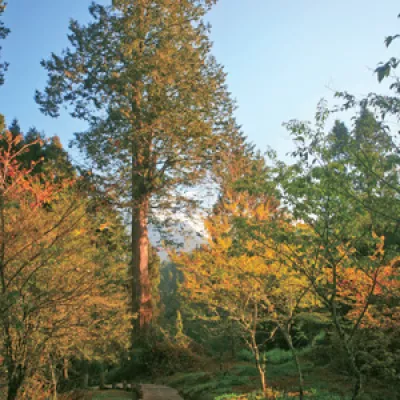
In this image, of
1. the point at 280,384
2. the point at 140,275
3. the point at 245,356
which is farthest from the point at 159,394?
the point at 140,275

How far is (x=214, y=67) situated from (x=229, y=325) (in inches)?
432

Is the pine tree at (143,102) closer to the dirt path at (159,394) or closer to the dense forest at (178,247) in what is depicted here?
the dense forest at (178,247)

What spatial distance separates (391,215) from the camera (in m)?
3.93

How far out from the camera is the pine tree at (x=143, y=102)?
1425 centimetres

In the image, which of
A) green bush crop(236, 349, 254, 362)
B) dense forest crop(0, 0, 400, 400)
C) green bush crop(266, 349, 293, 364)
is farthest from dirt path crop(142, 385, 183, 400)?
green bush crop(236, 349, 254, 362)

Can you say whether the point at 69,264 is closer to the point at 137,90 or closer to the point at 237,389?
the point at 237,389

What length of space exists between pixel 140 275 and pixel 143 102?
6.51 meters

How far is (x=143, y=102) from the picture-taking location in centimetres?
1438

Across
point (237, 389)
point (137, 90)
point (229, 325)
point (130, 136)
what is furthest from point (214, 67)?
point (237, 389)

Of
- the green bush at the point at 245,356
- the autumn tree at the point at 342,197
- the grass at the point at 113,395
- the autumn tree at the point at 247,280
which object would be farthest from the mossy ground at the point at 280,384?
the autumn tree at the point at 342,197

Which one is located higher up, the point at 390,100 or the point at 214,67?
the point at 214,67

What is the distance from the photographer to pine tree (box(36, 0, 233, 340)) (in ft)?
46.8

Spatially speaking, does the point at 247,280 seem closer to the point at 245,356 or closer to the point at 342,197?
the point at 342,197

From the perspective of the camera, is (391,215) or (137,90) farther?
(137,90)
